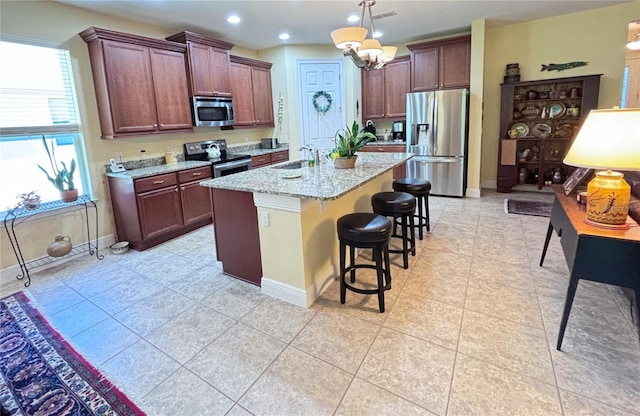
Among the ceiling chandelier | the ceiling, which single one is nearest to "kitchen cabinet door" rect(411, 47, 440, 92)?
the ceiling

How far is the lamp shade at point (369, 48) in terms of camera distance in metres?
3.01

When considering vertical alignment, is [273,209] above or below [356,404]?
above

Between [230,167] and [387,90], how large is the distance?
3.28 metres

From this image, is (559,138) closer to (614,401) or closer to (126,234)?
(614,401)

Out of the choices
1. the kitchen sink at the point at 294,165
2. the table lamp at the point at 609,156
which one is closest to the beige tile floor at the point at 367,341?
the table lamp at the point at 609,156

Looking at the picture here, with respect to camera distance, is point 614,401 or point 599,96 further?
point 599,96

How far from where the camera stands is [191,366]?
193cm

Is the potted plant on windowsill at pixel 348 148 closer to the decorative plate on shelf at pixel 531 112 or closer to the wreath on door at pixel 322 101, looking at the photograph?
the wreath on door at pixel 322 101

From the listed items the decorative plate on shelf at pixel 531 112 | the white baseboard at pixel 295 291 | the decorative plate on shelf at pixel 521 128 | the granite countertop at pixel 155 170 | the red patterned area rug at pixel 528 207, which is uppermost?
the decorative plate on shelf at pixel 531 112

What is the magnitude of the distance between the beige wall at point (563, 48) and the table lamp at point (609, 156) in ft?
14.3

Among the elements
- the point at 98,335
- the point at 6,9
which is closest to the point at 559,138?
the point at 98,335

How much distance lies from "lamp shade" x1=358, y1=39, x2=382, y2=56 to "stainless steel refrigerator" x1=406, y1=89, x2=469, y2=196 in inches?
98.9

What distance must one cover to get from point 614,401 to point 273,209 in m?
2.17

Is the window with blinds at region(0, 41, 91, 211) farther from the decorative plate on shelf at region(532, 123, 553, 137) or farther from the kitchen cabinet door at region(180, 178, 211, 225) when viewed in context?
the decorative plate on shelf at region(532, 123, 553, 137)
